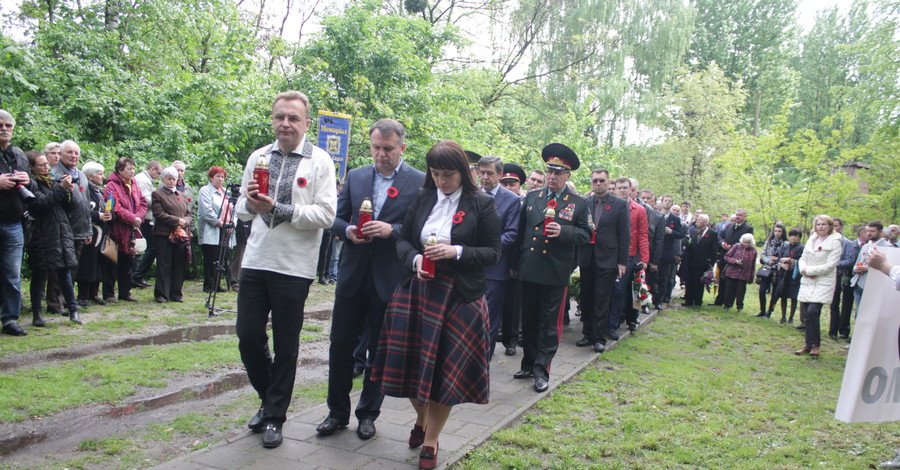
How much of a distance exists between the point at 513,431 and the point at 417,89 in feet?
40.1

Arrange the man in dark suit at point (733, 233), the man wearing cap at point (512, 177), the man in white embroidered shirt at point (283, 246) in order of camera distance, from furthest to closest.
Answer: the man in dark suit at point (733, 233) < the man wearing cap at point (512, 177) < the man in white embroidered shirt at point (283, 246)

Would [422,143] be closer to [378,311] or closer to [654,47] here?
[378,311]

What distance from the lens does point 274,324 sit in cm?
416

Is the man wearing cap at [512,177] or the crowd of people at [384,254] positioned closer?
the crowd of people at [384,254]

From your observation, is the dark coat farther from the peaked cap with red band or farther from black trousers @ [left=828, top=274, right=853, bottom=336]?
black trousers @ [left=828, top=274, right=853, bottom=336]

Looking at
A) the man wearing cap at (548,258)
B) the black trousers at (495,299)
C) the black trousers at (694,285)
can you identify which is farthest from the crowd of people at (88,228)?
the black trousers at (694,285)

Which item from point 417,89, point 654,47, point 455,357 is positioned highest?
point 654,47

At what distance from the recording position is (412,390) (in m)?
3.91

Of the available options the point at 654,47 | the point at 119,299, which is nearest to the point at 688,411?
the point at 119,299

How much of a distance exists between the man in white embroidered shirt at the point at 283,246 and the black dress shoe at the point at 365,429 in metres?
0.53

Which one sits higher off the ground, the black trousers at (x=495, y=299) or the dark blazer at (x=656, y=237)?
the dark blazer at (x=656, y=237)

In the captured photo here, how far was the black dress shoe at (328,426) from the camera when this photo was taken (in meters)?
4.33

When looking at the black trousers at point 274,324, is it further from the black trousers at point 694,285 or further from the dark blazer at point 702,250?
the black trousers at point 694,285

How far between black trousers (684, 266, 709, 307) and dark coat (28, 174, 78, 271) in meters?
12.2
